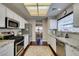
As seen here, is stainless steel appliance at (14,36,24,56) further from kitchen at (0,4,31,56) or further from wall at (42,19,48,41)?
wall at (42,19,48,41)

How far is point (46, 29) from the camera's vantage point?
764 centimetres

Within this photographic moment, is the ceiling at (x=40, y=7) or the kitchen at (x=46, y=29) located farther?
the ceiling at (x=40, y=7)

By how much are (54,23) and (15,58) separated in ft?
17.7

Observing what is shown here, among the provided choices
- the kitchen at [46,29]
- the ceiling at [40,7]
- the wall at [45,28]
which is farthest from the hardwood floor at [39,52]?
the wall at [45,28]

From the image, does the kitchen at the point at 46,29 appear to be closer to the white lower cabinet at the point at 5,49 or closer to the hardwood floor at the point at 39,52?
the white lower cabinet at the point at 5,49

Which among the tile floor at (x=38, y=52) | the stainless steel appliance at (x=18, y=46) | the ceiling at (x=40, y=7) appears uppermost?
the ceiling at (x=40, y=7)

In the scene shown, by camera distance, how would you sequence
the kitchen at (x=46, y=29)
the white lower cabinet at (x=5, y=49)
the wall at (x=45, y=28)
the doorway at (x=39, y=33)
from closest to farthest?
the white lower cabinet at (x=5, y=49) < the kitchen at (x=46, y=29) < the wall at (x=45, y=28) < the doorway at (x=39, y=33)

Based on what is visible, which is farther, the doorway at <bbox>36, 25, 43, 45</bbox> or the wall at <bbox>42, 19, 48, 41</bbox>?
the doorway at <bbox>36, 25, 43, 45</bbox>

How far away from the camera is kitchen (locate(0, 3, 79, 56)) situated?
2.56 m

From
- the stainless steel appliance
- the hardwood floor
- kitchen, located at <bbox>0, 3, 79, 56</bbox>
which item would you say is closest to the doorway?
kitchen, located at <bbox>0, 3, 79, 56</bbox>

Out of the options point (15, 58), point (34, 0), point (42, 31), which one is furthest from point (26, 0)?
point (42, 31)

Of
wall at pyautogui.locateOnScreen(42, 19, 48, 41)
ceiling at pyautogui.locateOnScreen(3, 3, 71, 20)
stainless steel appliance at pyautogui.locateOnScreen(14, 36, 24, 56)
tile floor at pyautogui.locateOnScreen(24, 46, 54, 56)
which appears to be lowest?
tile floor at pyautogui.locateOnScreen(24, 46, 54, 56)

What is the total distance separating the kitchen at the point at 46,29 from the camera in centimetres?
256

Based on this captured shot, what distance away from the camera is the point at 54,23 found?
6129 millimetres
